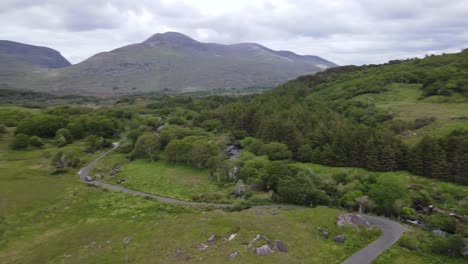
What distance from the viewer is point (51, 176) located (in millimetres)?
85750

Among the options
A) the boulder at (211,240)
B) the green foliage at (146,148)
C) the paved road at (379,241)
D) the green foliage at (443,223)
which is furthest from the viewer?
the green foliage at (146,148)

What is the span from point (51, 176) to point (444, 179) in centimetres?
10561

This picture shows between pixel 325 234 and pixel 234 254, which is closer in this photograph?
pixel 234 254

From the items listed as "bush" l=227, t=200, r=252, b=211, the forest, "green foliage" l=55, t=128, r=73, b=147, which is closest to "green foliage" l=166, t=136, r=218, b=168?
the forest

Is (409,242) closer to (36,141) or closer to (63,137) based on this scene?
(63,137)

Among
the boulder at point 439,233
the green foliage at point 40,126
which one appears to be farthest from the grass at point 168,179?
the green foliage at point 40,126

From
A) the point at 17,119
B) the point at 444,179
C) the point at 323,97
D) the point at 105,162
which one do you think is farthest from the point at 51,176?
the point at 323,97

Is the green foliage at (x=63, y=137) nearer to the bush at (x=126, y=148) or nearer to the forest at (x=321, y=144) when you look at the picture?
the forest at (x=321, y=144)

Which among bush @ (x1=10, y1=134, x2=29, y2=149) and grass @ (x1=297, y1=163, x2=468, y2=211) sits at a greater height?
grass @ (x1=297, y1=163, x2=468, y2=211)

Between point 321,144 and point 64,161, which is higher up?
point 321,144

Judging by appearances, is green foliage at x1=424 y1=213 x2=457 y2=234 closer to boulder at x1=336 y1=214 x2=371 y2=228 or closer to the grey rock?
boulder at x1=336 y1=214 x2=371 y2=228

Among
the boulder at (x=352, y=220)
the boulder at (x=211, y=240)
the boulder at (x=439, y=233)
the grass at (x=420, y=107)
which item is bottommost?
the boulder at (x=211, y=240)

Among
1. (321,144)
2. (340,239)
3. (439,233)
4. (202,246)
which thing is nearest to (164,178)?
(202,246)

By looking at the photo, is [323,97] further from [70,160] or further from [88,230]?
[88,230]
